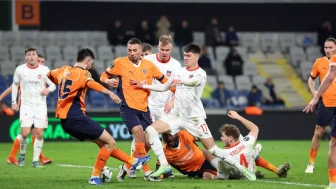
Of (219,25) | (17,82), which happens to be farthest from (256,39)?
(17,82)

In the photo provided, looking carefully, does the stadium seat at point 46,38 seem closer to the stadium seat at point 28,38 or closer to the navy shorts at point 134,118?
the stadium seat at point 28,38

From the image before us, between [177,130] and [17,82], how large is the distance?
4999 millimetres

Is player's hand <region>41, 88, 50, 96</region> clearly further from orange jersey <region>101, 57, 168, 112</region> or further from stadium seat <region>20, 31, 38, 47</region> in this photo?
stadium seat <region>20, 31, 38, 47</region>

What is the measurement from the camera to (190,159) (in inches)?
494

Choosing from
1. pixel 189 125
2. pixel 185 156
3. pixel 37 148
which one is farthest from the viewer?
pixel 37 148

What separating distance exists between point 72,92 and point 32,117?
14.8 feet

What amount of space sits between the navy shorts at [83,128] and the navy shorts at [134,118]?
67cm

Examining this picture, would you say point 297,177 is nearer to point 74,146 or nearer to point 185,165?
point 185,165

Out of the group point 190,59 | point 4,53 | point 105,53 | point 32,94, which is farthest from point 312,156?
point 4,53

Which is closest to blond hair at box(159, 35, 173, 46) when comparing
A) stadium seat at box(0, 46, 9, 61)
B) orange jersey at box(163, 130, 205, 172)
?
orange jersey at box(163, 130, 205, 172)

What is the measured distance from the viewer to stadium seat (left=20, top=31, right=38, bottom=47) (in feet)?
94.7

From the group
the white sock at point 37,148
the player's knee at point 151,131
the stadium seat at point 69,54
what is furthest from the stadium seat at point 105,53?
the player's knee at point 151,131

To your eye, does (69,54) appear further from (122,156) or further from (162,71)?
(122,156)

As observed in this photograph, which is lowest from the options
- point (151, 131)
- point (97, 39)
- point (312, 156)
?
point (312, 156)
